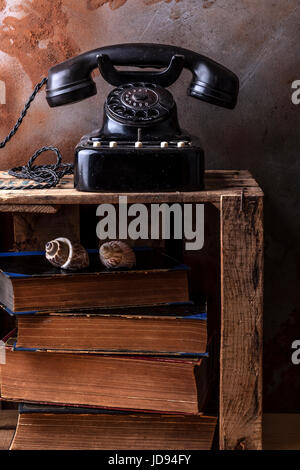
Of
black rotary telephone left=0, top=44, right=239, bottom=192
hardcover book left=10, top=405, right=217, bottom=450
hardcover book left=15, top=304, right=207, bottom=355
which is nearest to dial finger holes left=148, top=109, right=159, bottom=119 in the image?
black rotary telephone left=0, top=44, right=239, bottom=192

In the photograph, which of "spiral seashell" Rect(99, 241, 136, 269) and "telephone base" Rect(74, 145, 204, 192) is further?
"spiral seashell" Rect(99, 241, 136, 269)

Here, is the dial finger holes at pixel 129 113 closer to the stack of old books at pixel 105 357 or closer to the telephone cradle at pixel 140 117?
the telephone cradle at pixel 140 117

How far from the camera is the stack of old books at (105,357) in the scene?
1.21 meters

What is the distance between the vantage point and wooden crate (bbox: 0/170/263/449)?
111 cm

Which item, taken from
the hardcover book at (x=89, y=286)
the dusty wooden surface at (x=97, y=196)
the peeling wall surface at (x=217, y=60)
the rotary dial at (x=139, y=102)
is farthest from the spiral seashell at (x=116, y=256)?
the peeling wall surface at (x=217, y=60)

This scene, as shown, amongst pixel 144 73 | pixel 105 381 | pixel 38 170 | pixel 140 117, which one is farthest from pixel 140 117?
pixel 105 381

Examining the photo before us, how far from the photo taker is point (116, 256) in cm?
121

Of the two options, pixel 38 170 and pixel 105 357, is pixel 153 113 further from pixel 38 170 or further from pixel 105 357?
pixel 105 357

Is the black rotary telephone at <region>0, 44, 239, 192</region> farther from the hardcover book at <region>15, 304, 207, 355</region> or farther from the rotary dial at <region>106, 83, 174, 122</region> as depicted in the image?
the hardcover book at <region>15, 304, 207, 355</region>

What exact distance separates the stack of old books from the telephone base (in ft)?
0.60

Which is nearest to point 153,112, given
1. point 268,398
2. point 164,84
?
point 164,84

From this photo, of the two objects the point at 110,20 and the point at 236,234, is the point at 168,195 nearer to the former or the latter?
the point at 236,234

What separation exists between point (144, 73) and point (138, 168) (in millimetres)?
268

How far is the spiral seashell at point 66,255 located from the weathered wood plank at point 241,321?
280mm
